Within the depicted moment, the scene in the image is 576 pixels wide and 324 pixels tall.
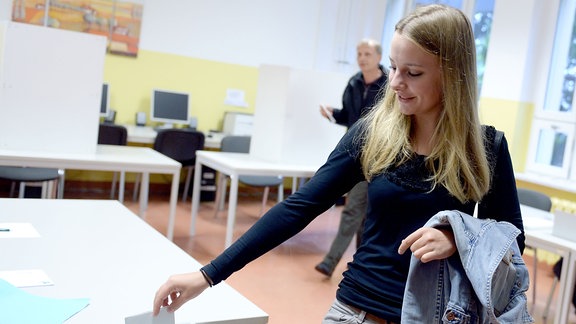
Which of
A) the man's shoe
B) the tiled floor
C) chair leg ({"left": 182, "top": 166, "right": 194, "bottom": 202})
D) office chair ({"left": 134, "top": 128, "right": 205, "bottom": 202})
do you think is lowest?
the tiled floor

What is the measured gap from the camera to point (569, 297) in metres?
3.22

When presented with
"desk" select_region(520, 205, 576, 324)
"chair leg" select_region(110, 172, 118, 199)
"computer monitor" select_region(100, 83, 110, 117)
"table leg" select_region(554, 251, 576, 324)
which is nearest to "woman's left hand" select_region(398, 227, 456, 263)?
"desk" select_region(520, 205, 576, 324)

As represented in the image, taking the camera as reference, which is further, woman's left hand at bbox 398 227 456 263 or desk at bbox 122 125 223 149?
desk at bbox 122 125 223 149

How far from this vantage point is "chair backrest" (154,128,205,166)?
586cm

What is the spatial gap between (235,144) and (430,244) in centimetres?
477

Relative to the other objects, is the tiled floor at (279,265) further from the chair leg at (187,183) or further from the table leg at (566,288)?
the table leg at (566,288)

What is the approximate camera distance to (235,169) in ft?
14.4

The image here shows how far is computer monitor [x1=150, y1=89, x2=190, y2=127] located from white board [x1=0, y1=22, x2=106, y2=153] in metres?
2.53

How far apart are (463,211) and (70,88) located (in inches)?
122

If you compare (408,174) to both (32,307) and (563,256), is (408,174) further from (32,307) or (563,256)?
(563,256)

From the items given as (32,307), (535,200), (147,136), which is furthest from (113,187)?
(32,307)

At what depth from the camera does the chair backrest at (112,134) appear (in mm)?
5492

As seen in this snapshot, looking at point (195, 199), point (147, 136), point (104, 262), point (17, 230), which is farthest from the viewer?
point (147, 136)

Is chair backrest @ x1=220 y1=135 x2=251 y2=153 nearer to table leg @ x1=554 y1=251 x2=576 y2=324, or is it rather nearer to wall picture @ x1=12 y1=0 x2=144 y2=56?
wall picture @ x1=12 y1=0 x2=144 y2=56
